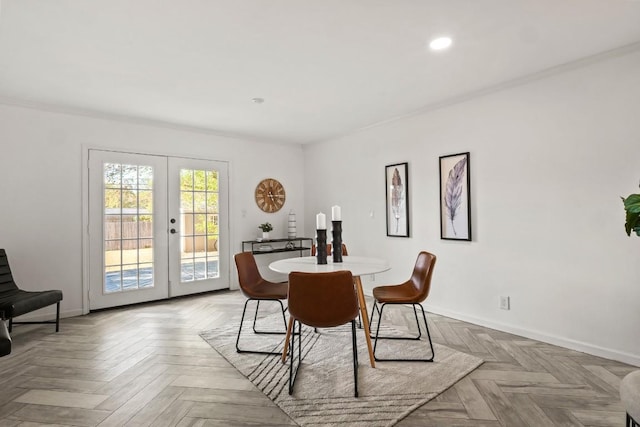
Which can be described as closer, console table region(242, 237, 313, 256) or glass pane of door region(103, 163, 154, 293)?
glass pane of door region(103, 163, 154, 293)

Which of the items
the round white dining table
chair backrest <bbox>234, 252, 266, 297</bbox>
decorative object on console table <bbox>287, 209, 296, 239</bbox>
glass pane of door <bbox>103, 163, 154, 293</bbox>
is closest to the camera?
the round white dining table

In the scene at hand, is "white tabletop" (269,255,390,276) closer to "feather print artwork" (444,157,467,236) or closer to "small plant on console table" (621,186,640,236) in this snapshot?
"feather print artwork" (444,157,467,236)

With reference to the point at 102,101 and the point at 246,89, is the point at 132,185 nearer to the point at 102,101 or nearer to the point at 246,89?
the point at 102,101

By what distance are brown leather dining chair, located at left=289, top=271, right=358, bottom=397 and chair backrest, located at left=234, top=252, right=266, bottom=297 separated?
89 cm

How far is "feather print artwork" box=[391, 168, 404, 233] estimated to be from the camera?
4.48 m

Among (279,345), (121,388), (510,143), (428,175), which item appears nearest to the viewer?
(121,388)

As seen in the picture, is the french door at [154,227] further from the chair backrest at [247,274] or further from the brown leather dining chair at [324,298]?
the brown leather dining chair at [324,298]

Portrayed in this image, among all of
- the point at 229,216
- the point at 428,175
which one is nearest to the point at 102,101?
the point at 229,216

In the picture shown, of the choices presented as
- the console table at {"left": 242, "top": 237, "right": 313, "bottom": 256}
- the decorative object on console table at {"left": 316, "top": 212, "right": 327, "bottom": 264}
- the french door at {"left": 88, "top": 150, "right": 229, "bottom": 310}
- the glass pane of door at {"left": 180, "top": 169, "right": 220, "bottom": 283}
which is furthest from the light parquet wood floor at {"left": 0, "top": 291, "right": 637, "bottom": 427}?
the console table at {"left": 242, "top": 237, "right": 313, "bottom": 256}

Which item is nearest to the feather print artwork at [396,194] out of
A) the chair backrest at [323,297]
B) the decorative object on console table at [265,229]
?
the decorative object on console table at [265,229]

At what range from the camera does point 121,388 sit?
241 cm

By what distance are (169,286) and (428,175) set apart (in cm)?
371

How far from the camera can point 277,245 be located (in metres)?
5.93

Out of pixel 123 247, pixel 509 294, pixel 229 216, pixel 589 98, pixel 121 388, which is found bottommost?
pixel 121 388
